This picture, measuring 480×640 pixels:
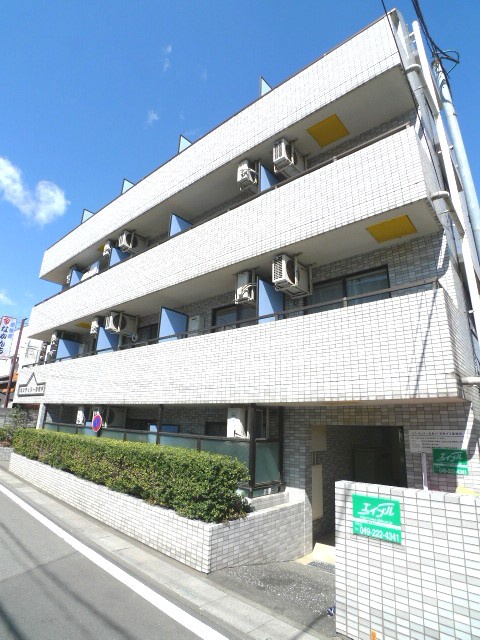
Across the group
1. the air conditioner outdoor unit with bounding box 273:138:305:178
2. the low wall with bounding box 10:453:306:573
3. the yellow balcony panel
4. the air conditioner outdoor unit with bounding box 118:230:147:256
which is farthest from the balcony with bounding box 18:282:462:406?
the air conditioner outdoor unit with bounding box 118:230:147:256

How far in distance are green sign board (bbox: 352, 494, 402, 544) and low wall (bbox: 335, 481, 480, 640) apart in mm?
11

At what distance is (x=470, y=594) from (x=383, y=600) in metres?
0.86

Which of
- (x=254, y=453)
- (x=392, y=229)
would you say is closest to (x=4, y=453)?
(x=254, y=453)

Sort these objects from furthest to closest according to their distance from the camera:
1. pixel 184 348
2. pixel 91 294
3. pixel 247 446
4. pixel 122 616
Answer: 1. pixel 91 294
2. pixel 184 348
3. pixel 247 446
4. pixel 122 616

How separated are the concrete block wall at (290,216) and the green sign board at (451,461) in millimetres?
4146

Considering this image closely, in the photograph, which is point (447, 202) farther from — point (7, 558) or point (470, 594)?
point (7, 558)

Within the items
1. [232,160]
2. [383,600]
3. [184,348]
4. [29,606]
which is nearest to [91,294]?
[184,348]

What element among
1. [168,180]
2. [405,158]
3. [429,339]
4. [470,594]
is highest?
[168,180]

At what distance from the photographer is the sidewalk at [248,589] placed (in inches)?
165

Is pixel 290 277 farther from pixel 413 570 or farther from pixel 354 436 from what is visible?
pixel 413 570

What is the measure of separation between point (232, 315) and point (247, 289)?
180 centimetres

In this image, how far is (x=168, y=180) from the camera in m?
12.2

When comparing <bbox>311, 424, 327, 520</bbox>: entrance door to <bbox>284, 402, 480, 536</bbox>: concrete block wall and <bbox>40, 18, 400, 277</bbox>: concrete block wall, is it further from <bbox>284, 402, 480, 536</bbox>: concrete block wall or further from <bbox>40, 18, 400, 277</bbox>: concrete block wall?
<bbox>40, 18, 400, 277</bbox>: concrete block wall

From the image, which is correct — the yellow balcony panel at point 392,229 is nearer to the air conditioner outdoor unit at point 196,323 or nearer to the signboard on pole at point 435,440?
the signboard on pole at point 435,440
